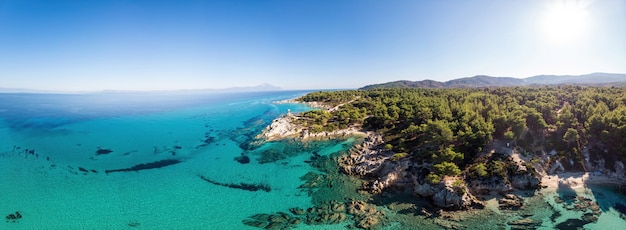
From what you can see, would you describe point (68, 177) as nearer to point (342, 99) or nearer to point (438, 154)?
point (438, 154)

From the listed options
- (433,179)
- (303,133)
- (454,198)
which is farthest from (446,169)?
(303,133)

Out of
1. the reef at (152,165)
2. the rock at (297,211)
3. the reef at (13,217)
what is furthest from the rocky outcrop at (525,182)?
the reef at (13,217)

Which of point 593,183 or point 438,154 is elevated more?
point 438,154

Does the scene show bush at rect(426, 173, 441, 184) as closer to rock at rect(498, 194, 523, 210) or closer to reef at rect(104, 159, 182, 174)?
rock at rect(498, 194, 523, 210)

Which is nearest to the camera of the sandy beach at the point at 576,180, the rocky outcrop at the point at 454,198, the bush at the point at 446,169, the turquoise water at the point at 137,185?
the turquoise water at the point at 137,185

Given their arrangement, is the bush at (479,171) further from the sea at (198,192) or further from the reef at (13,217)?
the reef at (13,217)

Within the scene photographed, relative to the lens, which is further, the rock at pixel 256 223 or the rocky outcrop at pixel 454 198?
the rocky outcrop at pixel 454 198

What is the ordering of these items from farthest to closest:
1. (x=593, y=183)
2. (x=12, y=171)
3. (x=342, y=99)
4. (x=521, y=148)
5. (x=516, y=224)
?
(x=342, y=99) → (x=12, y=171) → (x=521, y=148) → (x=593, y=183) → (x=516, y=224)

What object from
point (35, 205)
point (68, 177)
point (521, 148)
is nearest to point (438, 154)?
point (521, 148)

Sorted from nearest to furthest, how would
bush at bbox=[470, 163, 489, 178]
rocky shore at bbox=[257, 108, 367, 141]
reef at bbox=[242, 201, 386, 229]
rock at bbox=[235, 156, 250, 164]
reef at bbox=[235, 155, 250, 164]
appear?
reef at bbox=[242, 201, 386, 229] → bush at bbox=[470, 163, 489, 178] → rock at bbox=[235, 156, 250, 164] → reef at bbox=[235, 155, 250, 164] → rocky shore at bbox=[257, 108, 367, 141]

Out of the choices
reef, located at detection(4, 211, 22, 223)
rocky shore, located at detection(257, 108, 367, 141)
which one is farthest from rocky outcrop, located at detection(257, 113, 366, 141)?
reef, located at detection(4, 211, 22, 223)

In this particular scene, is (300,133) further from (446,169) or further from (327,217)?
(446,169)
